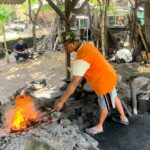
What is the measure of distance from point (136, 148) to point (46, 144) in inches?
62.0

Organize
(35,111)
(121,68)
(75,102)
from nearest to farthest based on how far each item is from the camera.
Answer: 1. (35,111)
2. (75,102)
3. (121,68)

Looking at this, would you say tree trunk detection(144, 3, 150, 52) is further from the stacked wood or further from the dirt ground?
the stacked wood

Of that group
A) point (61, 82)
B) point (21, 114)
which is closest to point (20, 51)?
Answer: point (61, 82)

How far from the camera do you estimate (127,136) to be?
211 inches

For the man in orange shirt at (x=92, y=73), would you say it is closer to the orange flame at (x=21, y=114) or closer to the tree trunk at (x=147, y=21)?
the orange flame at (x=21, y=114)

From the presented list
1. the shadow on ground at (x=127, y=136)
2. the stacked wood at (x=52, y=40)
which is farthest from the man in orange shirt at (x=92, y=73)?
the stacked wood at (x=52, y=40)

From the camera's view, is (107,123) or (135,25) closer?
(107,123)

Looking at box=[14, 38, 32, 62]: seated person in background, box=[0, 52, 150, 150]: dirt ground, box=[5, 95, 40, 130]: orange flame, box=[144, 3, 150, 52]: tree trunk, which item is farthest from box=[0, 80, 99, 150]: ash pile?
box=[14, 38, 32, 62]: seated person in background

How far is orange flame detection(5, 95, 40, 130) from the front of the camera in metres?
5.00

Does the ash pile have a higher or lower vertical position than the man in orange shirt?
lower

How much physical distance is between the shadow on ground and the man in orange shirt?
0.25 m

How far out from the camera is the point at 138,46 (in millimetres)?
13266

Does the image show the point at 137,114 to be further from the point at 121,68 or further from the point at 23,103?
the point at 121,68

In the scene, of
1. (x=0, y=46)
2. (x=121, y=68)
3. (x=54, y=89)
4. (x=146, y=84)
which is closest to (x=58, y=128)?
(x=54, y=89)
